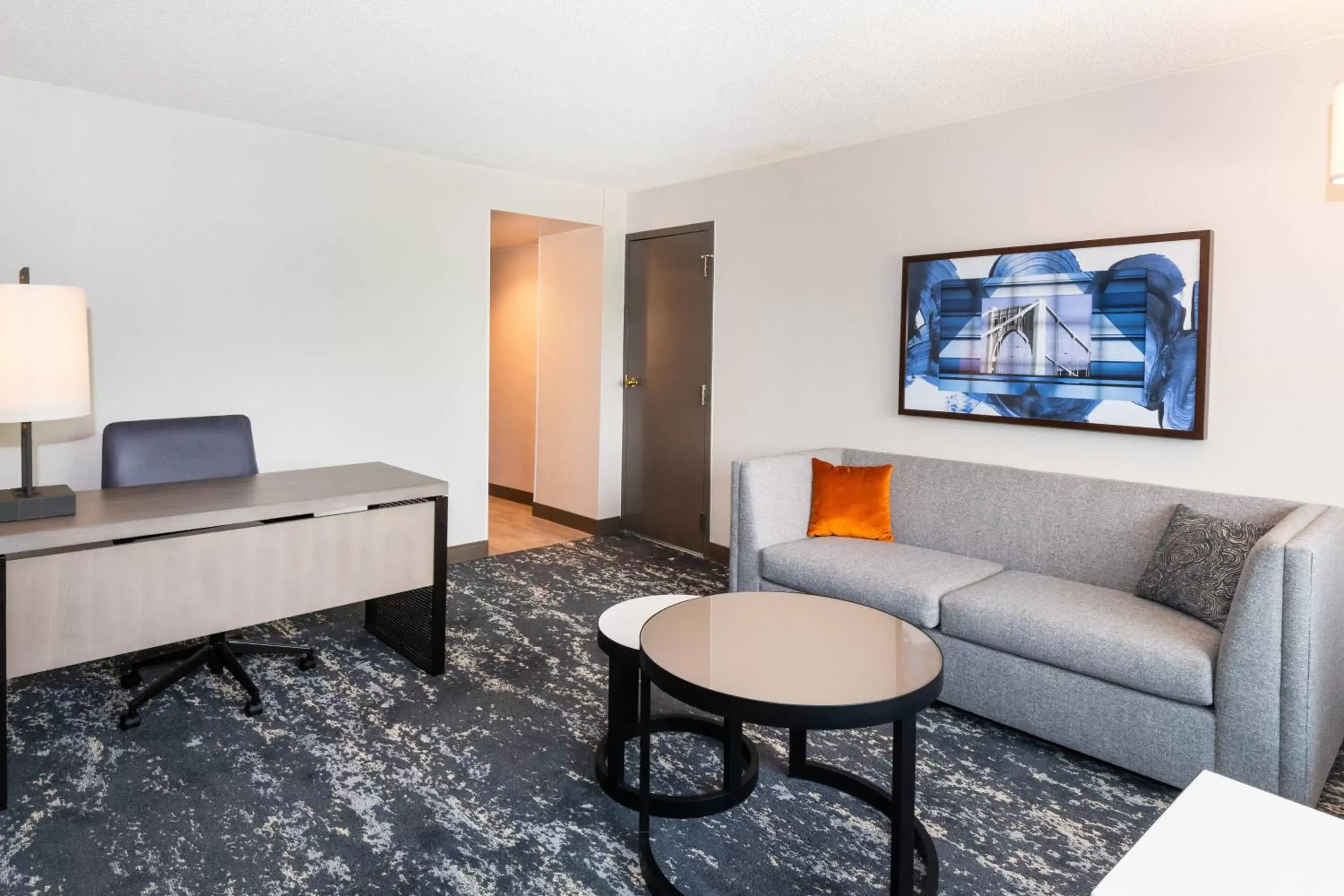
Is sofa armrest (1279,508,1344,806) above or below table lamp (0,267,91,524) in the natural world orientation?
below

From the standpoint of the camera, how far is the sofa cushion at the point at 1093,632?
2318 millimetres

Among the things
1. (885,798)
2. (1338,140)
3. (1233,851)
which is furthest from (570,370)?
(1233,851)

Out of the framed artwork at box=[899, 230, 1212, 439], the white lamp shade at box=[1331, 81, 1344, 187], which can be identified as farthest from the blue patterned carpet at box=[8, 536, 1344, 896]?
the white lamp shade at box=[1331, 81, 1344, 187]

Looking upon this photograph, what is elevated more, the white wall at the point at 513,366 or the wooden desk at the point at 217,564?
the white wall at the point at 513,366

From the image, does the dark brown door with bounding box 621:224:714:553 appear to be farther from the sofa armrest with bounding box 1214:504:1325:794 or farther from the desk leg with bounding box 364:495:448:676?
the sofa armrest with bounding box 1214:504:1325:794

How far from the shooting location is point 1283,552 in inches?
84.4

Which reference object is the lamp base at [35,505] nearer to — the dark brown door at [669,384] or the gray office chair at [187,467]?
the gray office chair at [187,467]

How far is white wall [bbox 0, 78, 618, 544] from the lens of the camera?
11.1 ft

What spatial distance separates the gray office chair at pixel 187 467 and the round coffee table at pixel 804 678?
1601 millimetres

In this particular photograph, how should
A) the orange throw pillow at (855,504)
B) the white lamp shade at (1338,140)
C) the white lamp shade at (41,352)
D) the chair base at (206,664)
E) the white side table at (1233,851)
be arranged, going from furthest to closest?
the orange throw pillow at (855,504), the chair base at (206,664), the white lamp shade at (41,352), the white lamp shade at (1338,140), the white side table at (1233,851)

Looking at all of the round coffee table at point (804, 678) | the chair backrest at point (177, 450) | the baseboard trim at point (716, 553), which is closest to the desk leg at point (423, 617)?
the chair backrest at point (177, 450)

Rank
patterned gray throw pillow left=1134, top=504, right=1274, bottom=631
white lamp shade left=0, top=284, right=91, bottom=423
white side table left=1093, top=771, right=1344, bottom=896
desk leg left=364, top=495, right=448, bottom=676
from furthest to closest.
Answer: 1. desk leg left=364, top=495, right=448, bottom=676
2. patterned gray throw pillow left=1134, top=504, right=1274, bottom=631
3. white lamp shade left=0, top=284, right=91, bottom=423
4. white side table left=1093, top=771, right=1344, bottom=896

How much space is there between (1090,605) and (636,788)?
162cm

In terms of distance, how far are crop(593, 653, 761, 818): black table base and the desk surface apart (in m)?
1.22
